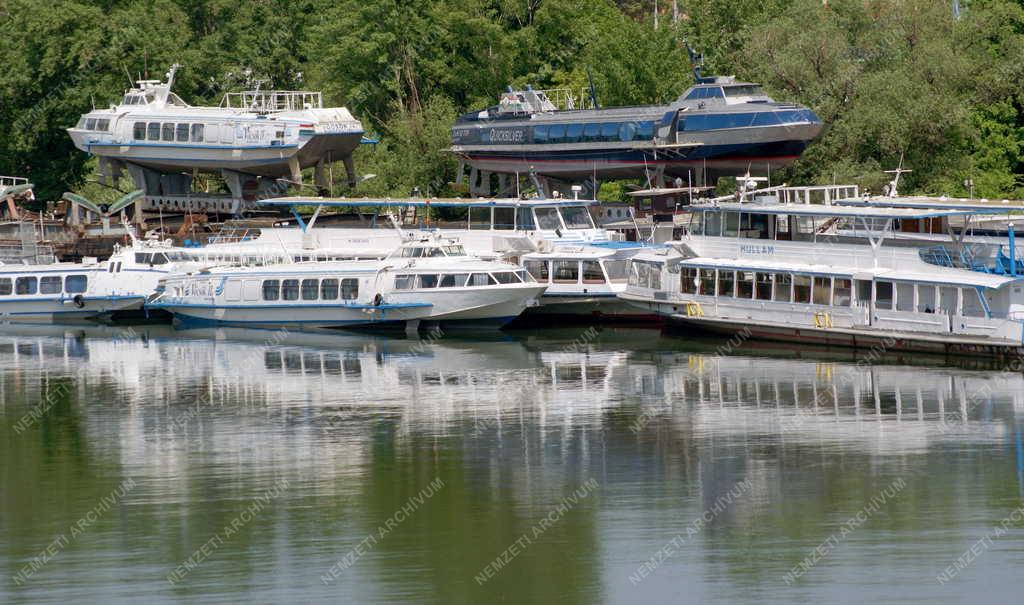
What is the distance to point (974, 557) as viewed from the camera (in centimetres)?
2359

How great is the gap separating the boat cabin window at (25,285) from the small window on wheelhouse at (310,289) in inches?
425

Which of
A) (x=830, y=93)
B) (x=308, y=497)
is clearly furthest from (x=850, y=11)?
(x=308, y=497)

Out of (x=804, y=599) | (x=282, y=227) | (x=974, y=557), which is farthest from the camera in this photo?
(x=282, y=227)

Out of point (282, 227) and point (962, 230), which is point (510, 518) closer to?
point (962, 230)

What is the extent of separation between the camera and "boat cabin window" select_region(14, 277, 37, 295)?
2072 inches

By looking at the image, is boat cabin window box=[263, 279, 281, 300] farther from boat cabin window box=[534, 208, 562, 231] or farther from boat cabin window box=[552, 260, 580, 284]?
boat cabin window box=[552, 260, 580, 284]

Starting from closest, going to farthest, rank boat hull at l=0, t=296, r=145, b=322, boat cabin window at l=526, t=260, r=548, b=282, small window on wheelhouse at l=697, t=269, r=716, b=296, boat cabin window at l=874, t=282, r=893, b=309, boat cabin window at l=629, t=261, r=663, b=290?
boat cabin window at l=874, t=282, r=893, b=309 < small window on wheelhouse at l=697, t=269, r=716, b=296 < boat cabin window at l=629, t=261, r=663, b=290 < boat cabin window at l=526, t=260, r=548, b=282 < boat hull at l=0, t=296, r=145, b=322

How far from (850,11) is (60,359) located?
119 feet

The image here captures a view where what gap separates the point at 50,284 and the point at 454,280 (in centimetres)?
1572

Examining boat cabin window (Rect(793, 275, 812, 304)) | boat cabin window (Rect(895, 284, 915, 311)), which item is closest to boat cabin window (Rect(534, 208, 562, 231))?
boat cabin window (Rect(793, 275, 812, 304))

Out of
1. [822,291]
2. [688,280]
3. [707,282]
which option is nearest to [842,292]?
[822,291]

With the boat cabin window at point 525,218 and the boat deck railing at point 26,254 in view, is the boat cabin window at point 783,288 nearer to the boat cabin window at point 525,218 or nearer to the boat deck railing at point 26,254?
the boat cabin window at point 525,218

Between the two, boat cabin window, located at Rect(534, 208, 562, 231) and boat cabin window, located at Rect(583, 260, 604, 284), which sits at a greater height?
boat cabin window, located at Rect(534, 208, 562, 231)

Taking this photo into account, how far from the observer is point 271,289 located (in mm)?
49031
